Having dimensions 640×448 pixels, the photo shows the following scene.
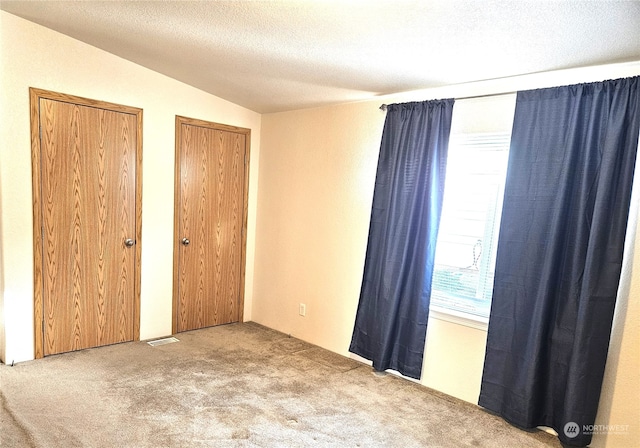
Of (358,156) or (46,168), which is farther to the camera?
(358,156)

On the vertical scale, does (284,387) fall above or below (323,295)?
below

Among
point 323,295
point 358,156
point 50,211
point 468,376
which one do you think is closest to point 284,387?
point 323,295

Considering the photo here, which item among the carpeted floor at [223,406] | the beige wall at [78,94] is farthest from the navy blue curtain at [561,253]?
the beige wall at [78,94]

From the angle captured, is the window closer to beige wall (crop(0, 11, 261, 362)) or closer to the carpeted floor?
the carpeted floor

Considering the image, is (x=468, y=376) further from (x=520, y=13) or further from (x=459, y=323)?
(x=520, y=13)

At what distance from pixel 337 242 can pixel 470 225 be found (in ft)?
3.93

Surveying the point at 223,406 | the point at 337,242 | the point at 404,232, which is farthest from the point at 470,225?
the point at 223,406

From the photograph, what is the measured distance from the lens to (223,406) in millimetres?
2557

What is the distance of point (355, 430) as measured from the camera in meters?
2.38

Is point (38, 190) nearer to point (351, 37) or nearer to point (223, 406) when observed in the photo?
point (223, 406)

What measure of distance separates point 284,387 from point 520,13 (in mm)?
2636

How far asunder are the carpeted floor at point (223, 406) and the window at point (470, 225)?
718mm

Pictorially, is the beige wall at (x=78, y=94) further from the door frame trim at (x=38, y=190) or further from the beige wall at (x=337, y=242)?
the beige wall at (x=337, y=242)

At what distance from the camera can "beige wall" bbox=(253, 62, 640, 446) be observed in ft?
7.24
